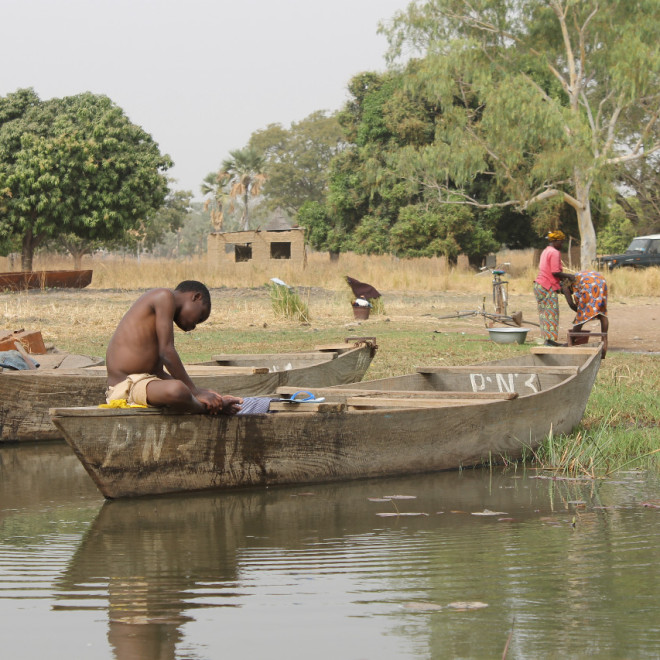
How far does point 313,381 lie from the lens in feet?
31.0

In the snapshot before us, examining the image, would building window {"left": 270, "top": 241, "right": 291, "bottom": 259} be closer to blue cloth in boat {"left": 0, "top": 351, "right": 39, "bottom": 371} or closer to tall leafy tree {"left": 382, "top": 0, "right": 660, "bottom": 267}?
tall leafy tree {"left": 382, "top": 0, "right": 660, "bottom": 267}

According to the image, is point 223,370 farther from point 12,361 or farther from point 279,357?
point 12,361

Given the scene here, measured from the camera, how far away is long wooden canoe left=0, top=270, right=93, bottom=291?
26.5 meters

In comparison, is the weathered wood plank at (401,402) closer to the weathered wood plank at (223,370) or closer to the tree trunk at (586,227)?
the weathered wood plank at (223,370)

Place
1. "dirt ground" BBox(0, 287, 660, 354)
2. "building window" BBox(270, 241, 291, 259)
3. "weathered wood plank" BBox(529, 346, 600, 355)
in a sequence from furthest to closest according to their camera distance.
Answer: "building window" BBox(270, 241, 291, 259)
"dirt ground" BBox(0, 287, 660, 354)
"weathered wood plank" BBox(529, 346, 600, 355)

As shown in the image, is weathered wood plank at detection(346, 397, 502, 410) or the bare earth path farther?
the bare earth path

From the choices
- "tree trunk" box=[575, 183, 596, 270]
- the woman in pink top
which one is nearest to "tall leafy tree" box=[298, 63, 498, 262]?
"tree trunk" box=[575, 183, 596, 270]

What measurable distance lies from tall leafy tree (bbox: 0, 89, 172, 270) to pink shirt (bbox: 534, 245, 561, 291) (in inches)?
810

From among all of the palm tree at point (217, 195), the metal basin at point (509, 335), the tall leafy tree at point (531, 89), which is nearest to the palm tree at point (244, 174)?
the palm tree at point (217, 195)

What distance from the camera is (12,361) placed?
859cm

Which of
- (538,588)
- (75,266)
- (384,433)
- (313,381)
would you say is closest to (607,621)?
(538,588)

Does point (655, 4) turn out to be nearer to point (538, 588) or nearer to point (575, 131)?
point (575, 131)

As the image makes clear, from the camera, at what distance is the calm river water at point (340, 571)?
3.66 m

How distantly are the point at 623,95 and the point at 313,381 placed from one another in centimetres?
2659
